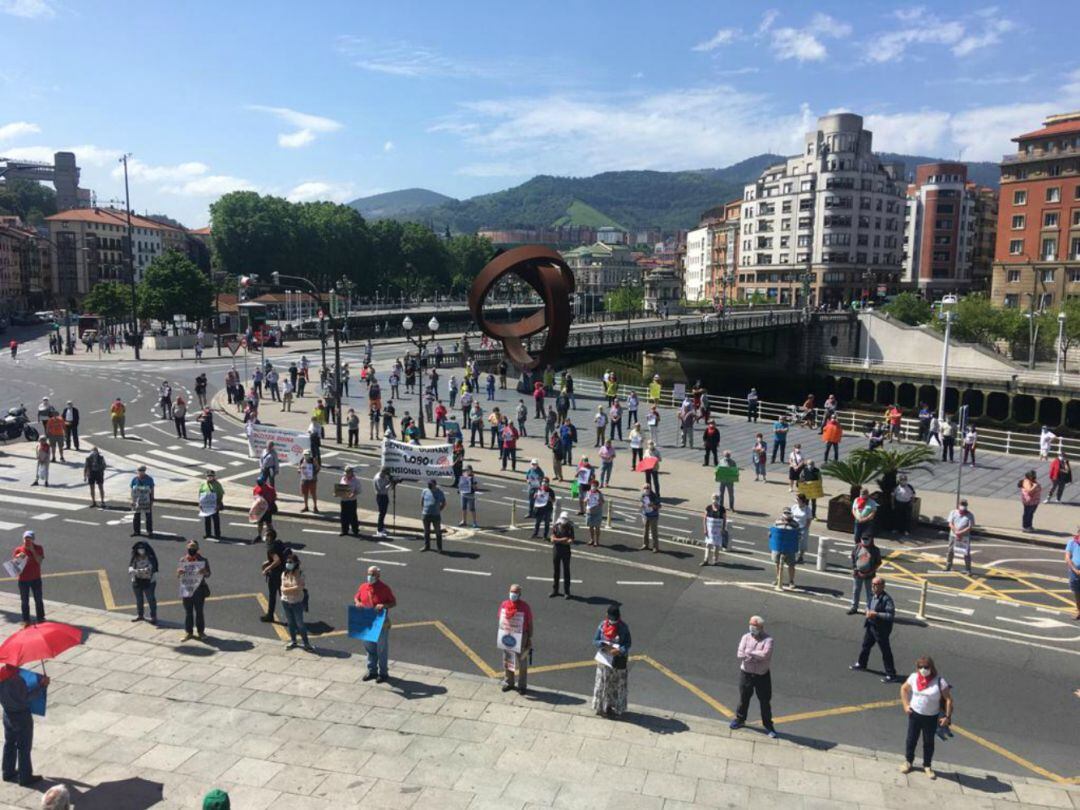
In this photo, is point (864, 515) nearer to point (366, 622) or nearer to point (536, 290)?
point (366, 622)

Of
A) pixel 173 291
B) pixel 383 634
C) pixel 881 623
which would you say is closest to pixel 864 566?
pixel 881 623

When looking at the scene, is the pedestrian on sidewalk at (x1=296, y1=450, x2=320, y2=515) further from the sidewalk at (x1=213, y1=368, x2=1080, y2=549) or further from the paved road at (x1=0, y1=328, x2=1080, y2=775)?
the sidewalk at (x1=213, y1=368, x2=1080, y2=549)

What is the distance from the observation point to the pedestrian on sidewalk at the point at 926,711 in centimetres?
981

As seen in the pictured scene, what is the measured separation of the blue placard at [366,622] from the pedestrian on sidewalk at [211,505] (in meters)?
8.24

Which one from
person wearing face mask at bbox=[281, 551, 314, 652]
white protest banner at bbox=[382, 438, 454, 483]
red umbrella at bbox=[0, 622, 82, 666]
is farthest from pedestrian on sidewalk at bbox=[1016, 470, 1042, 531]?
red umbrella at bbox=[0, 622, 82, 666]

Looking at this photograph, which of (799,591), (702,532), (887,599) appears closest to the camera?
(887,599)

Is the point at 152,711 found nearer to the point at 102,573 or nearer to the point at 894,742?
the point at 102,573

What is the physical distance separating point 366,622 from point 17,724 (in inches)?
169

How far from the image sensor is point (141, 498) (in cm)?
1944

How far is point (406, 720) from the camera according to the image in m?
11.0

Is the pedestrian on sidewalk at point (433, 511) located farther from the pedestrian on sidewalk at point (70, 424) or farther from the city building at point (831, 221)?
the city building at point (831, 221)

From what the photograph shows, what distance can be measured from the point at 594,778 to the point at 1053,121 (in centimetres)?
10862

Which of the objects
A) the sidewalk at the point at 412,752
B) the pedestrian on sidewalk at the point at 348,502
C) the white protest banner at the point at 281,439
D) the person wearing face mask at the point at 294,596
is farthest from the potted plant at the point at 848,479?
the white protest banner at the point at 281,439

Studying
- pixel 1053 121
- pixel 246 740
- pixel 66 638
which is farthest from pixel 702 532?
pixel 1053 121
